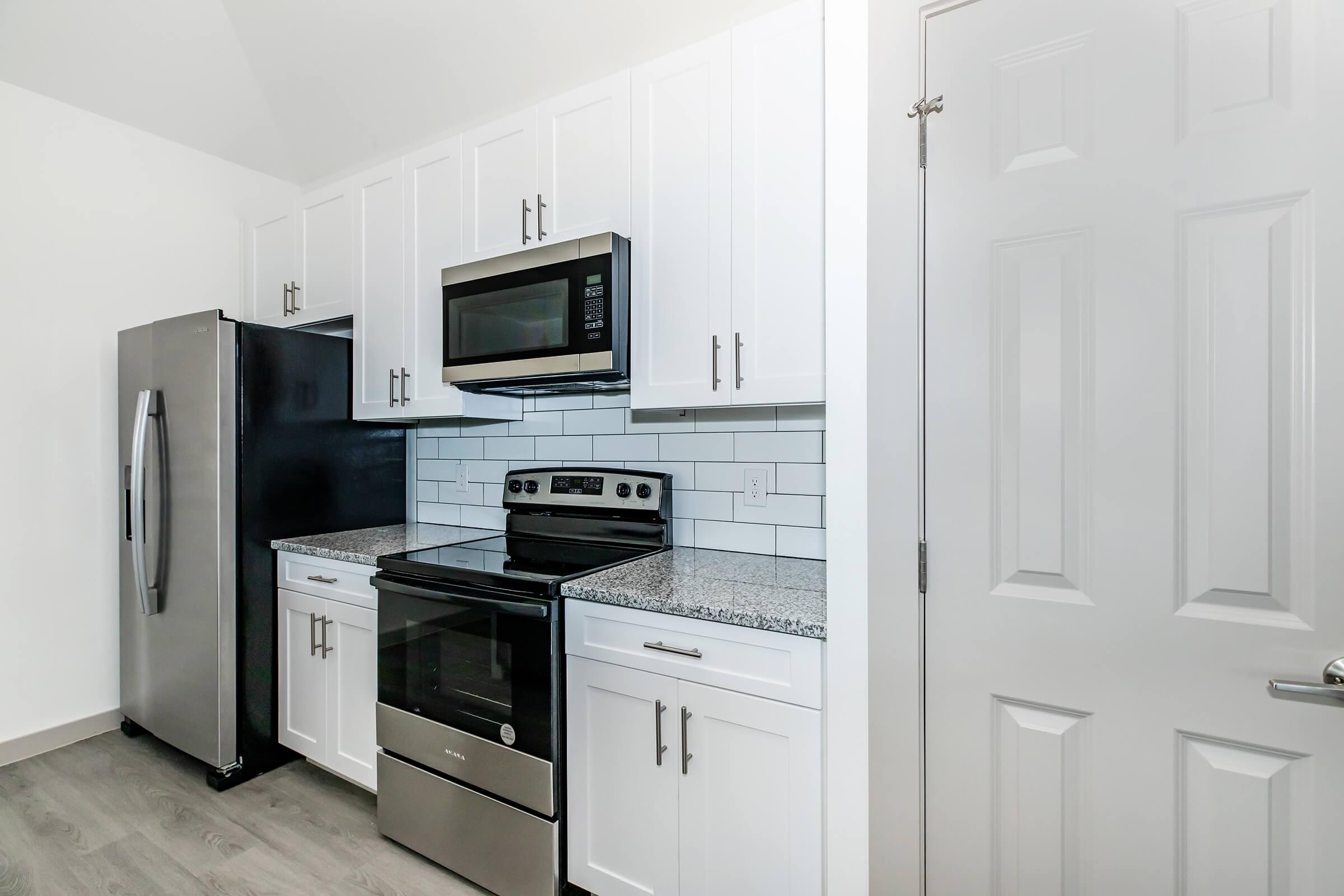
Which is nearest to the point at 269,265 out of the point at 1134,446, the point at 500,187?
the point at 500,187

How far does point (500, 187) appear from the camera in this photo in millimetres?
2199

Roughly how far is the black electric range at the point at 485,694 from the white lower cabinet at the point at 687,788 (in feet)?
0.27

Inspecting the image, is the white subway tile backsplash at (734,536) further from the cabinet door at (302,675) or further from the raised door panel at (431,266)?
the cabinet door at (302,675)

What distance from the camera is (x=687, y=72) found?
5.88ft

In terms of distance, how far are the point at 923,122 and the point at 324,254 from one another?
251 cm

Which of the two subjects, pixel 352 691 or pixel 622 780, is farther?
pixel 352 691

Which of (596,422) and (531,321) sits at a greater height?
(531,321)

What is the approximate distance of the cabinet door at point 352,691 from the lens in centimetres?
216

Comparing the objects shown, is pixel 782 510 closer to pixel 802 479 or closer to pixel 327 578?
pixel 802 479

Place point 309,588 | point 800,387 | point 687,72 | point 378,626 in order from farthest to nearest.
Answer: point 309,588, point 378,626, point 687,72, point 800,387

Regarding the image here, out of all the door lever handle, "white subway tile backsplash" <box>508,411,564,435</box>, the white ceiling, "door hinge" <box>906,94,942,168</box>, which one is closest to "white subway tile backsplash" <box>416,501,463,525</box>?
"white subway tile backsplash" <box>508,411,564,435</box>

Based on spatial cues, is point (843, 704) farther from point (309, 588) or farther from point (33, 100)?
point (33, 100)

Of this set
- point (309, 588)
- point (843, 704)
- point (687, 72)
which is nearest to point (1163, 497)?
point (843, 704)

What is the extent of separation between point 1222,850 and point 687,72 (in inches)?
81.0
